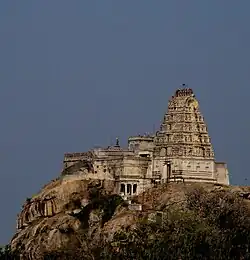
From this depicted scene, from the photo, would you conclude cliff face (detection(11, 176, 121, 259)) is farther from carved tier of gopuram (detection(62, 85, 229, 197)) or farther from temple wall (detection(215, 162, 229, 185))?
temple wall (detection(215, 162, 229, 185))

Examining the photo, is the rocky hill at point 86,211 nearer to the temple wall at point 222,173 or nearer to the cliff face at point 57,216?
the cliff face at point 57,216

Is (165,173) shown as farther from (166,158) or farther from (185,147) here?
(185,147)

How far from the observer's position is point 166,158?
163 m

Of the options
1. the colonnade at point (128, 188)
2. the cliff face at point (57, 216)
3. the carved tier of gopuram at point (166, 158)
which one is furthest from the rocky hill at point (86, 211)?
the carved tier of gopuram at point (166, 158)

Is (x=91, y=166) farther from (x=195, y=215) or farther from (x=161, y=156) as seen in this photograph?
(x=195, y=215)

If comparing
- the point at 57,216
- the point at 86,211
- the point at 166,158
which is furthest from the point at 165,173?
the point at 57,216

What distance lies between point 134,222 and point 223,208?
11437mm

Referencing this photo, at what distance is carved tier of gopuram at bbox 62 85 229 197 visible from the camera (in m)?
162

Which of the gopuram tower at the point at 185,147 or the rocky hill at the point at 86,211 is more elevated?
the gopuram tower at the point at 185,147

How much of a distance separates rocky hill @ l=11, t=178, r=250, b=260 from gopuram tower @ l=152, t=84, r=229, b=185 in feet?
12.0

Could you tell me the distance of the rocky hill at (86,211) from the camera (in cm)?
15338

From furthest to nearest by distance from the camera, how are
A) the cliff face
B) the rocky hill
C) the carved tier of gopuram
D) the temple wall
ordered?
the temple wall
the carved tier of gopuram
the cliff face
the rocky hill

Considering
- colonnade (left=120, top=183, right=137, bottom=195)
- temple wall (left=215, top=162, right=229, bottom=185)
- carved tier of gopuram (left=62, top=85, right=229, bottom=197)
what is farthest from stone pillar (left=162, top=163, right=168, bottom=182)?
temple wall (left=215, top=162, right=229, bottom=185)

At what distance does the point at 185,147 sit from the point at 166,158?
114 inches
